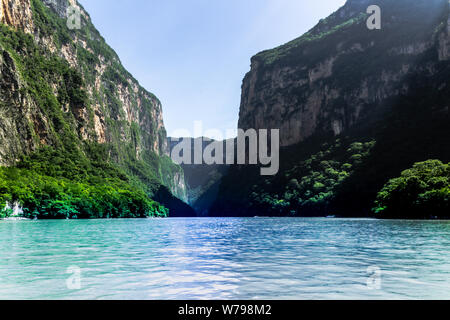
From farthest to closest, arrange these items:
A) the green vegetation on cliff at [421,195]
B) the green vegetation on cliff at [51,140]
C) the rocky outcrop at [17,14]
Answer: the rocky outcrop at [17,14]
the green vegetation on cliff at [51,140]
the green vegetation on cliff at [421,195]

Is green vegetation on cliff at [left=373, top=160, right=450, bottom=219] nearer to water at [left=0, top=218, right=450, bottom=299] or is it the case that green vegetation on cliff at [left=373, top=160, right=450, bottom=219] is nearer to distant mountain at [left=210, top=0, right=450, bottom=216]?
distant mountain at [left=210, top=0, right=450, bottom=216]

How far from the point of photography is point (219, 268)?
49.4 feet

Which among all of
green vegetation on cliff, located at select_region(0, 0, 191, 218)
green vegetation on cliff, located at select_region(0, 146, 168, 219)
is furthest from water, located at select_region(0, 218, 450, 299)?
green vegetation on cliff, located at select_region(0, 0, 191, 218)

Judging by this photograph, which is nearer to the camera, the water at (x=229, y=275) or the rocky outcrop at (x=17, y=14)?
the water at (x=229, y=275)

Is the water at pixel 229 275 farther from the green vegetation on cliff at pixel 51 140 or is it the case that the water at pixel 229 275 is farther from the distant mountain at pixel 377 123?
the distant mountain at pixel 377 123

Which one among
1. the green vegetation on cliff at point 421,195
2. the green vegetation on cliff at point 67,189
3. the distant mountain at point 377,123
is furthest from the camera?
the distant mountain at point 377,123

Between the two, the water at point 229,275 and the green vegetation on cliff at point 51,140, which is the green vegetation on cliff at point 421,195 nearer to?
the water at point 229,275

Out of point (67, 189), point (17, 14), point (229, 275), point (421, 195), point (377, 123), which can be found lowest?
point (229, 275)

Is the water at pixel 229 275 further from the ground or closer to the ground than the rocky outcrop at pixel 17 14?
closer to the ground

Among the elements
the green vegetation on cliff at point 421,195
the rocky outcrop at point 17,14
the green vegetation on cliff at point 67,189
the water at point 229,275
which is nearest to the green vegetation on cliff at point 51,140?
the green vegetation on cliff at point 67,189

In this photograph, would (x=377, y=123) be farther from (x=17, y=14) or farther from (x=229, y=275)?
(x=229, y=275)

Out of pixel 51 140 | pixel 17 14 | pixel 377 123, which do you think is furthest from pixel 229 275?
pixel 17 14

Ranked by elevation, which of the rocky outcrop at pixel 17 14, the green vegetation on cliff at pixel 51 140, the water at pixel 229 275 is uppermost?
the rocky outcrop at pixel 17 14

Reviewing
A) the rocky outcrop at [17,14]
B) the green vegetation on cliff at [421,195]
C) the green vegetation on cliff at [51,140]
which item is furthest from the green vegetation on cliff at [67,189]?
the green vegetation on cliff at [421,195]
